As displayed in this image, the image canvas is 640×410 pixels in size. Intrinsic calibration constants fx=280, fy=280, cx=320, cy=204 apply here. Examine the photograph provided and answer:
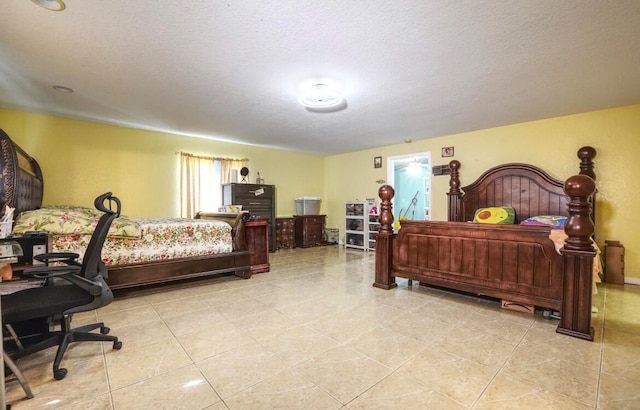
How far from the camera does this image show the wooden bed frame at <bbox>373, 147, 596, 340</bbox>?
2213 millimetres

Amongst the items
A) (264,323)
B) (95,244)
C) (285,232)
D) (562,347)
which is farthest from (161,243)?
(562,347)

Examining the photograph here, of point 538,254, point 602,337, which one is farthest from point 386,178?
point 602,337

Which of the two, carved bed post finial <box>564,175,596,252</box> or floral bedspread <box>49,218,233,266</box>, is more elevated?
carved bed post finial <box>564,175,596,252</box>

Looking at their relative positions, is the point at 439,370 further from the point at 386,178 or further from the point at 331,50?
the point at 386,178

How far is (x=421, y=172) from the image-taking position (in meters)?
7.95

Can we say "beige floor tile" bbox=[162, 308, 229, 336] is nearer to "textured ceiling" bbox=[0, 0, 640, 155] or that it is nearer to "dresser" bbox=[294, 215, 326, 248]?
"textured ceiling" bbox=[0, 0, 640, 155]

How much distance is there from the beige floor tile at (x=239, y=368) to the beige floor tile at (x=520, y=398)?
1.18 m

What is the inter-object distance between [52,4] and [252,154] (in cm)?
460

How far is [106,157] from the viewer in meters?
4.67

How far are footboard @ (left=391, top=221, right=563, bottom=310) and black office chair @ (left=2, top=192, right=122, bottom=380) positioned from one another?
2950 millimetres

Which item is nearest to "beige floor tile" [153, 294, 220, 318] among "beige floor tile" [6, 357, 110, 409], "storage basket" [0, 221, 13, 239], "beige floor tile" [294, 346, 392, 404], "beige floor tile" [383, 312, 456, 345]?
"beige floor tile" [6, 357, 110, 409]

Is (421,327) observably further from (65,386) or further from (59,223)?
(59,223)

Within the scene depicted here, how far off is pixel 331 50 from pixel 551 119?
390 centimetres

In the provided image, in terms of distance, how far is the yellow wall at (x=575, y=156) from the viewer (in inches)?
148
